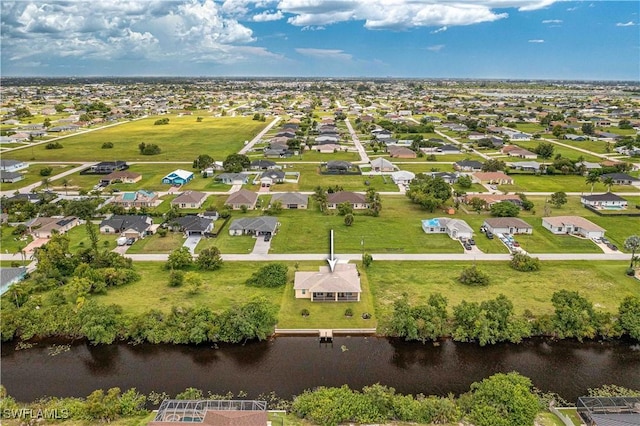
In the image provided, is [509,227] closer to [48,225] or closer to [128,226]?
[128,226]

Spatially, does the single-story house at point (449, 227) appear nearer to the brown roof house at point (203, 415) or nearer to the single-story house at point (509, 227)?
the single-story house at point (509, 227)

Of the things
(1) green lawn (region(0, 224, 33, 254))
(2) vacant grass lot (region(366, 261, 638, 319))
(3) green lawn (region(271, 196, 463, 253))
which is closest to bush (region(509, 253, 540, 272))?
(2) vacant grass lot (region(366, 261, 638, 319))

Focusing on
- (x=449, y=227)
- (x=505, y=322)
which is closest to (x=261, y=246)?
(x=449, y=227)

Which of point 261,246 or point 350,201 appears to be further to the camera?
point 350,201

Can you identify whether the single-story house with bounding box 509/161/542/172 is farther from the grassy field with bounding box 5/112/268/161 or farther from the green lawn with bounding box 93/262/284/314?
the grassy field with bounding box 5/112/268/161

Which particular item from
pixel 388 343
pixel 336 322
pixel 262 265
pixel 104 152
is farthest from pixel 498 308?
pixel 104 152

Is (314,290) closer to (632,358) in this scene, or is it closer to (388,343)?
(388,343)

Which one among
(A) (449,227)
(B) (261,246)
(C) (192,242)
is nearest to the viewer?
(B) (261,246)
